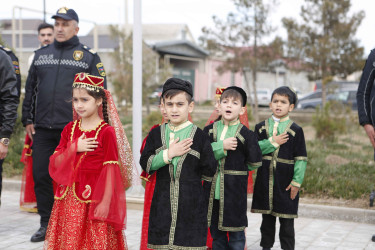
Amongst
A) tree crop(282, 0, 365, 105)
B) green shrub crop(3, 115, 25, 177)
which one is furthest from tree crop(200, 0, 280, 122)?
green shrub crop(3, 115, 25, 177)

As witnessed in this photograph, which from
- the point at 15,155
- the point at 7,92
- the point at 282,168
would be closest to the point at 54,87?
the point at 7,92

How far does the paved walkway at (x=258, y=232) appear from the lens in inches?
203

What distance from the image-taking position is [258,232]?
5734mm

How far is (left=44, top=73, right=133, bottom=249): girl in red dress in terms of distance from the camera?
373 centimetres

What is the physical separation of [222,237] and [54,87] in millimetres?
2188

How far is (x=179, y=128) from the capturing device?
367 cm

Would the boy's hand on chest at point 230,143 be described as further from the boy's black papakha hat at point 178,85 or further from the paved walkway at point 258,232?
the paved walkway at point 258,232

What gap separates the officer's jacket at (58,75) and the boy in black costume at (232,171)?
162cm

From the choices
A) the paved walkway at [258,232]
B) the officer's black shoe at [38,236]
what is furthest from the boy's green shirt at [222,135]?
the officer's black shoe at [38,236]

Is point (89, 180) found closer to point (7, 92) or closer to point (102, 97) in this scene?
point (102, 97)

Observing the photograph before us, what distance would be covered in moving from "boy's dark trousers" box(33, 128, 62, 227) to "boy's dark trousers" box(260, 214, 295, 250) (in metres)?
2.16

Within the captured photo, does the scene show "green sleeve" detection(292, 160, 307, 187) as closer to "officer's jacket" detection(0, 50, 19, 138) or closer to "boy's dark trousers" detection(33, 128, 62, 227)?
"boy's dark trousers" detection(33, 128, 62, 227)

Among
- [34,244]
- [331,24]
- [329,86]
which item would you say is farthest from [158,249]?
[331,24]

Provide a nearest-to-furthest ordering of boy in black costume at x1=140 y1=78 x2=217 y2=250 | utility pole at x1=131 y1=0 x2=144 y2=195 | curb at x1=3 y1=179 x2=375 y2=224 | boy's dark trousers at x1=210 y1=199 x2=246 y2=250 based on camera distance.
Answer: boy in black costume at x1=140 y1=78 x2=217 y2=250
boy's dark trousers at x1=210 y1=199 x2=246 y2=250
curb at x1=3 y1=179 x2=375 y2=224
utility pole at x1=131 y1=0 x2=144 y2=195
